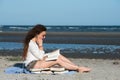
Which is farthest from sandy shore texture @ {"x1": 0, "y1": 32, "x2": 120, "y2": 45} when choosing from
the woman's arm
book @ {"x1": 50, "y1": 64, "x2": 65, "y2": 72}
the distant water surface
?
the woman's arm

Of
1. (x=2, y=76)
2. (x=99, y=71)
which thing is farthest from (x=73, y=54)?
(x=2, y=76)

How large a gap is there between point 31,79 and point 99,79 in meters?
1.86

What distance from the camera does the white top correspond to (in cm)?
1423

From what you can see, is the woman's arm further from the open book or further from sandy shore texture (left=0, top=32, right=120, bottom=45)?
sandy shore texture (left=0, top=32, right=120, bottom=45)

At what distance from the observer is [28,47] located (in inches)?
567

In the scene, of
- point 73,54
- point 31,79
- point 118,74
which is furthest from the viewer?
point 73,54

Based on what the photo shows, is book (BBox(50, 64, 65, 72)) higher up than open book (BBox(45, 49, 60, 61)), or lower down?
lower down

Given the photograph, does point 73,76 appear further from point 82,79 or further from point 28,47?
point 28,47

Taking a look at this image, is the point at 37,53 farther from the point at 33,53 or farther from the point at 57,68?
the point at 57,68

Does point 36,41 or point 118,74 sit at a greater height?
point 36,41

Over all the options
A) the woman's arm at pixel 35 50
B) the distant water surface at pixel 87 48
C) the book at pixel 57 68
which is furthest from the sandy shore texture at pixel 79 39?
the woman's arm at pixel 35 50

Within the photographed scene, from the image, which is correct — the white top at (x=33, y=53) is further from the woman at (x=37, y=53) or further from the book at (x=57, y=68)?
the book at (x=57, y=68)

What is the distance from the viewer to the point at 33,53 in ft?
46.9

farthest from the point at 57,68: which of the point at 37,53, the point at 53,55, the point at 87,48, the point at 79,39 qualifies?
the point at 79,39
